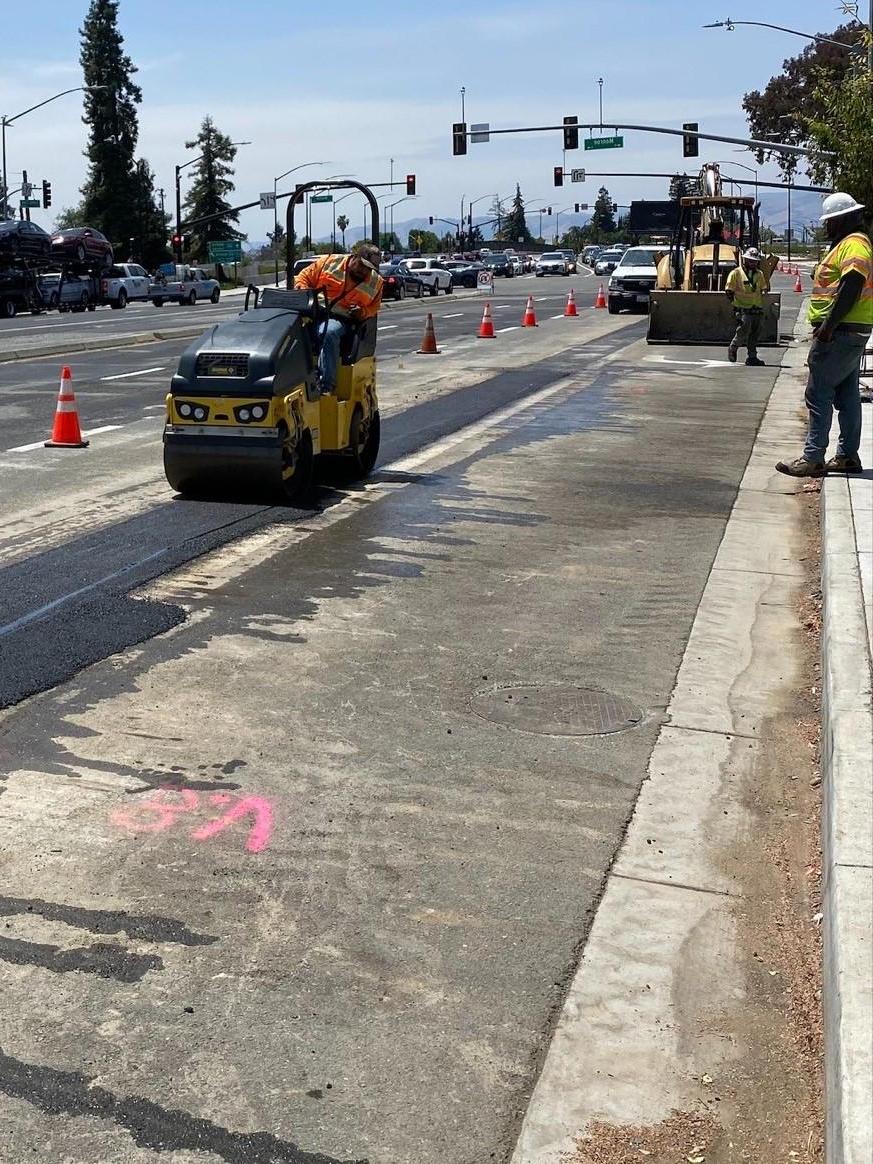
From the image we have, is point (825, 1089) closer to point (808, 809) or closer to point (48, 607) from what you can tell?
point (808, 809)

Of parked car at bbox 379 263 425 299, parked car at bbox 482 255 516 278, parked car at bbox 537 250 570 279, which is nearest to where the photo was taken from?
parked car at bbox 379 263 425 299

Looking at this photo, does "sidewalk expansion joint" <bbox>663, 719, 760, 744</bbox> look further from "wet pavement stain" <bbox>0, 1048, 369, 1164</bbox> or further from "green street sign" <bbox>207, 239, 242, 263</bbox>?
"green street sign" <bbox>207, 239, 242, 263</bbox>

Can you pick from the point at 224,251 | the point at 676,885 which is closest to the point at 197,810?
the point at 676,885

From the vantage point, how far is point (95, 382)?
67.6ft

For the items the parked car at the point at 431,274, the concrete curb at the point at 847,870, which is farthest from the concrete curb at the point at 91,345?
the parked car at the point at 431,274

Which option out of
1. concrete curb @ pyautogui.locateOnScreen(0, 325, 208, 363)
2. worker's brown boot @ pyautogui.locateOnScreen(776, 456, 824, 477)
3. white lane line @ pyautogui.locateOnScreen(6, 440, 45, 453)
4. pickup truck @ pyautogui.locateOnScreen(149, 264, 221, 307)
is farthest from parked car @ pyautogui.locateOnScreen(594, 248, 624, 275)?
worker's brown boot @ pyautogui.locateOnScreen(776, 456, 824, 477)

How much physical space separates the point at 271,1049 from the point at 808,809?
2.36 m

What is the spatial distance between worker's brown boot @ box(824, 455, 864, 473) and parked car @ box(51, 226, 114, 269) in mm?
46882

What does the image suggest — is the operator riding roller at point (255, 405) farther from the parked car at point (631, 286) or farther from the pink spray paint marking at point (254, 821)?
the parked car at point (631, 286)

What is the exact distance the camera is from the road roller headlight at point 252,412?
981 centimetres

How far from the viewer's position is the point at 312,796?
5070 mm

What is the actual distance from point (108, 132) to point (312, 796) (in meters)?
98.2

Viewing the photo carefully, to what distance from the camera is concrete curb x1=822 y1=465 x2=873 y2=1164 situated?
3.03 metres

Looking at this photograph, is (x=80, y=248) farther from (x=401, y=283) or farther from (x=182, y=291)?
(x=401, y=283)
